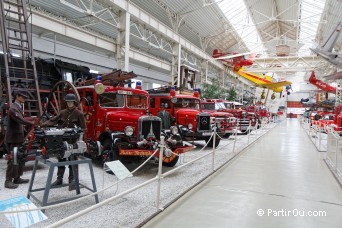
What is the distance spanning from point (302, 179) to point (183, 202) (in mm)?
3083

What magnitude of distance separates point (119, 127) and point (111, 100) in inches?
28.7

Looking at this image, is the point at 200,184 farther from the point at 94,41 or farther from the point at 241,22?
the point at 241,22

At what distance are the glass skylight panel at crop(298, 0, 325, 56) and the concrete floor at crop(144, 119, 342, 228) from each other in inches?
609

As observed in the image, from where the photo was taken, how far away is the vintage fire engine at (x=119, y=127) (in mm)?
5637

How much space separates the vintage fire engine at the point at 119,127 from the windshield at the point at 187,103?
9.86 ft

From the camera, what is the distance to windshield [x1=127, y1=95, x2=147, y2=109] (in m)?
6.77

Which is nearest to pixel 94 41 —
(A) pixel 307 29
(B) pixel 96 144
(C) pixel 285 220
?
(B) pixel 96 144

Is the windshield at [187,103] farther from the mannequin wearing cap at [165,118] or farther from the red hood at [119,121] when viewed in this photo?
the red hood at [119,121]

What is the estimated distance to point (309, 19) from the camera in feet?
75.6

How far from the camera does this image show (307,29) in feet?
86.4

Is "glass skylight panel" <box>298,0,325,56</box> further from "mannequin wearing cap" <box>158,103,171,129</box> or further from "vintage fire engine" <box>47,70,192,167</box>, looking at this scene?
"vintage fire engine" <box>47,70,192,167</box>

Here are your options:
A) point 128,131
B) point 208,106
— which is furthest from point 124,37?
point 128,131

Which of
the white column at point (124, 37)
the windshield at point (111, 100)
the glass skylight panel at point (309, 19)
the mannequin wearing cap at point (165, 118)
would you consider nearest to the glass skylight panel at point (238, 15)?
the glass skylight panel at point (309, 19)

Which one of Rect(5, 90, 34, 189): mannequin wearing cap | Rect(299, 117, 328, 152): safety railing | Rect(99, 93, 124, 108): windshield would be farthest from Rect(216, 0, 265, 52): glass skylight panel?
Rect(5, 90, 34, 189): mannequin wearing cap
